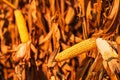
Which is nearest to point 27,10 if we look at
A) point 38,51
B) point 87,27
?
point 38,51

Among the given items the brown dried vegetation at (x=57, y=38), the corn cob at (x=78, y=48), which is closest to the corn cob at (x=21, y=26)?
the brown dried vegetation at (x=57, y=38)

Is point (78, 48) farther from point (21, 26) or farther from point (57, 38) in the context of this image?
point (21, 26)

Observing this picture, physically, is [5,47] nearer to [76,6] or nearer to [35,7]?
[35,7]

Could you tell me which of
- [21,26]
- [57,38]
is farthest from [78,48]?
[21,26]

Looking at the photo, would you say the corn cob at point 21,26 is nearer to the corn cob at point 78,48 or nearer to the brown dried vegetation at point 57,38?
the brown dried vegetation at point 57,38

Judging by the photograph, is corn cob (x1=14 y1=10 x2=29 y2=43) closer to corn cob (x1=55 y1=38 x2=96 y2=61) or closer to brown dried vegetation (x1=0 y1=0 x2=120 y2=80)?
brown dried vegetation (x1=0 y1=0 x2=120 y2=80)

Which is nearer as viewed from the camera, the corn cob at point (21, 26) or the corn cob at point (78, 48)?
the corn cob at point (78, 48)
